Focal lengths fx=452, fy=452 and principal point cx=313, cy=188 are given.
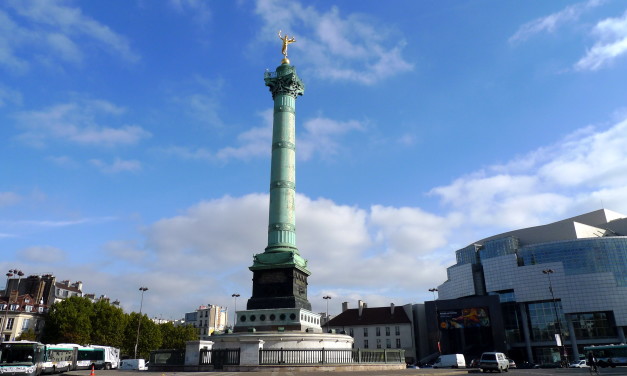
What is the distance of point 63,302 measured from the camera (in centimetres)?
6431

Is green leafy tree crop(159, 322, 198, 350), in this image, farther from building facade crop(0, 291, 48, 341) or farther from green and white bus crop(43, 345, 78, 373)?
green and white bus crop(43, 345, 78, 373)

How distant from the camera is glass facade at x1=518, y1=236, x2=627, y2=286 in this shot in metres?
79.4

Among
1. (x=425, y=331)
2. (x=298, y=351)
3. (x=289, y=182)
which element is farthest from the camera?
(x=425, y=331)

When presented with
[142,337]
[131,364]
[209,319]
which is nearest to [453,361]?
[131,364]

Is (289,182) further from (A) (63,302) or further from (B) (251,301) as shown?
(A) (63,302)

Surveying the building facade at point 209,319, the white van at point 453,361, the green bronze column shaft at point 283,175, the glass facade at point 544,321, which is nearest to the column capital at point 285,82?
the green bronze column shaft at point 283,175

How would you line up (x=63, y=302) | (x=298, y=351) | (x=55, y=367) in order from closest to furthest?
(x=298, y=351), (x=55, y=367), (x=63, y=302)

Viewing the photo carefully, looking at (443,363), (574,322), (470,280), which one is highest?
(470,280)

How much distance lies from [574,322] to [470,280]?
19563mm

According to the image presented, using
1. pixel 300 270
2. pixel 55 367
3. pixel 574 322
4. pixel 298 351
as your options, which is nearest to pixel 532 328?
pixel 574 322

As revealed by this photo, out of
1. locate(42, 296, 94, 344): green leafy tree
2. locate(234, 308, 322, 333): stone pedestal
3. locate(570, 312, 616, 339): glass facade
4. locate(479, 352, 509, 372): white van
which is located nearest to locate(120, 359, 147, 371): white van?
locate(234, 308, 322, 333): stone pedestal

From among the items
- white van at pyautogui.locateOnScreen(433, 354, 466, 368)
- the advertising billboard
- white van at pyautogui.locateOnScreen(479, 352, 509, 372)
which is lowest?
white van at pyautogui.locateOnScreen(433, 354, 466, 368)

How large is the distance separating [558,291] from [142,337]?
236 feet

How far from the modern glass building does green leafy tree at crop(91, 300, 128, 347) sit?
54.7 m
